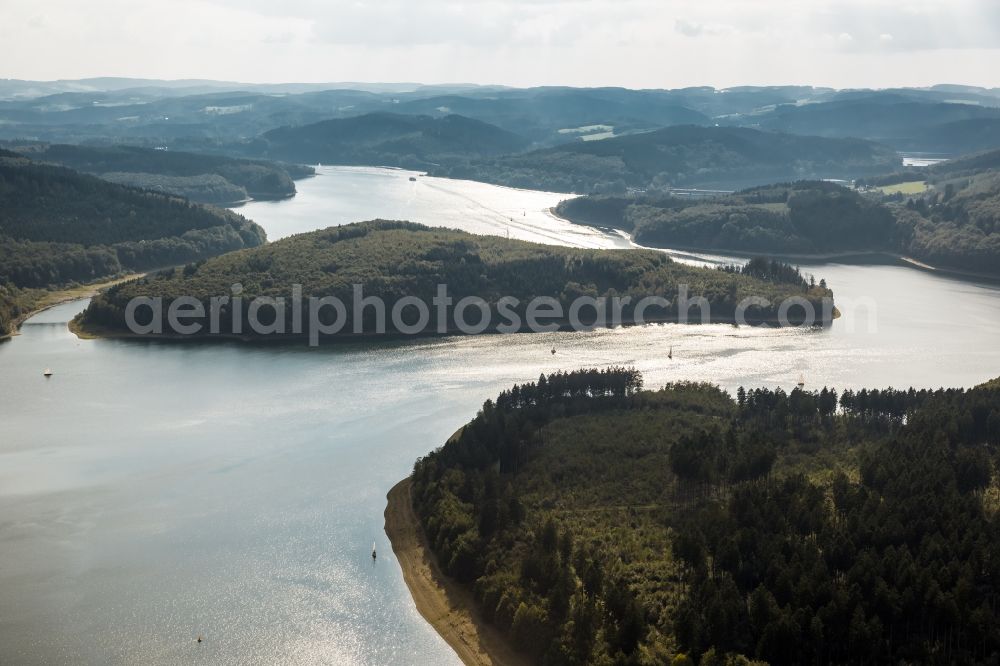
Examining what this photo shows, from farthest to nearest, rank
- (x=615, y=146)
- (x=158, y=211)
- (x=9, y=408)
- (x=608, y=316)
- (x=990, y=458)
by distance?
(x=615, y=146) → (x=158, y=211) → (x=608, y=316) → (x=9, y=408) → (x=990, y=458)

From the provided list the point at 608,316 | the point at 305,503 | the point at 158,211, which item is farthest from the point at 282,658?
the point at 158,211

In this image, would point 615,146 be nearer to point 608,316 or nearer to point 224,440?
point 608,316

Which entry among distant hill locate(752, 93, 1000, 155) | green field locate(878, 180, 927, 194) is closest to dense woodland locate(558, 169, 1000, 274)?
green field locate(878, 180, 927, 194)

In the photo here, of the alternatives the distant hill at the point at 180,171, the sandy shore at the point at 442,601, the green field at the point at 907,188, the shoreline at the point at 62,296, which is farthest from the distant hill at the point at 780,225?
the sandy shore at the point at 442,601

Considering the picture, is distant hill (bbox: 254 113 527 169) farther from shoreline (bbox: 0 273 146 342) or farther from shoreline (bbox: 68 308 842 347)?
shoreline (bbox: 68 308 842 347)

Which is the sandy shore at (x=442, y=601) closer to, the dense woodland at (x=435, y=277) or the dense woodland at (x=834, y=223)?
the dense woodland at (x=435, y=277)
